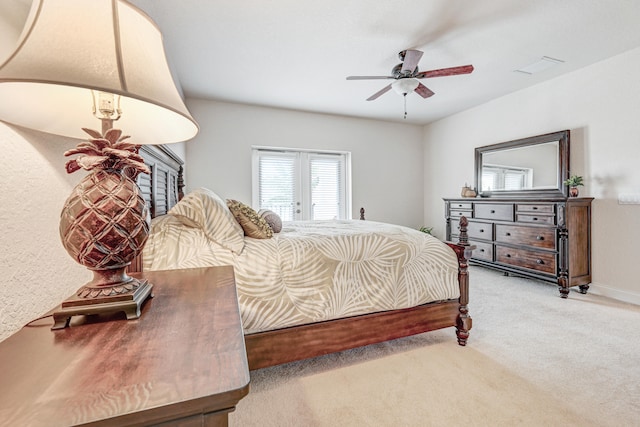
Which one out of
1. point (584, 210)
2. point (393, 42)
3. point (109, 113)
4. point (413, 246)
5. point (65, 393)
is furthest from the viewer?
point (584, 210)

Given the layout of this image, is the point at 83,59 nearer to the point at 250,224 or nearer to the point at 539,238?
the point at 250,224

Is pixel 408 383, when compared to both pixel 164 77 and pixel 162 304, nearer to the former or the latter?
pixel 162 304

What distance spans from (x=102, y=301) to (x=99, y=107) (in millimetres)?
526

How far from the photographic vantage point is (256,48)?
106 inches

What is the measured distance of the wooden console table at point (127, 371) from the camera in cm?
38

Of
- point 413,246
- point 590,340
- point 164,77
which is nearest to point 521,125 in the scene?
point 590,340

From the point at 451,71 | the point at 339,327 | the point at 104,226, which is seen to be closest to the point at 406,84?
the point at 451,71

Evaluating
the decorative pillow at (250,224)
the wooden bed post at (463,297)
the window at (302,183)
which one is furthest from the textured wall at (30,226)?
the window at (302,183)

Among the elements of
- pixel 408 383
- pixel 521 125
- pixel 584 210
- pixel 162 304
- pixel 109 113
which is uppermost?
pixel 521 125

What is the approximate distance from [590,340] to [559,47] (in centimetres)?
272

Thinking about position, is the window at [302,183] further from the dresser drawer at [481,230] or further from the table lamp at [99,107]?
the table lamp at [99,107]

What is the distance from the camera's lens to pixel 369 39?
8.38 feet

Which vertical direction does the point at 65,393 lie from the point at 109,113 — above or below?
below

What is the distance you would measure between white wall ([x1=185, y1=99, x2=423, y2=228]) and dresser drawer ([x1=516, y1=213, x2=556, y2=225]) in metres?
2.18
